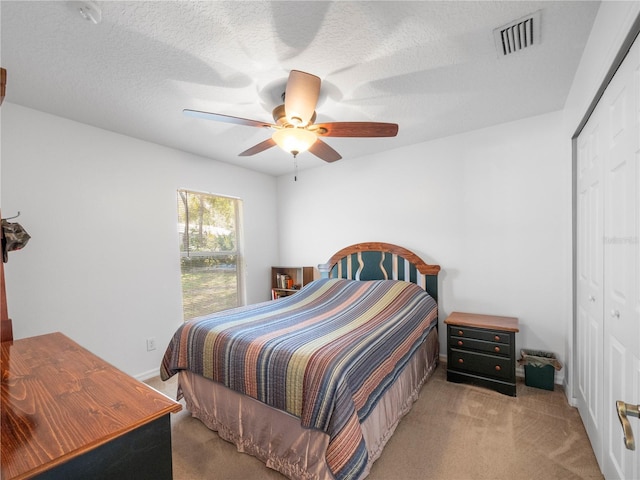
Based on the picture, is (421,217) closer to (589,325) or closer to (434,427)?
(589,325)

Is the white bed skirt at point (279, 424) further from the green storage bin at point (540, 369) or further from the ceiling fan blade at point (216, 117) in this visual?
the ceiling fan blade at point (216, 117)

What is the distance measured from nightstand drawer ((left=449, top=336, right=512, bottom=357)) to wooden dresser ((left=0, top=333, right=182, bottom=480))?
2.52m

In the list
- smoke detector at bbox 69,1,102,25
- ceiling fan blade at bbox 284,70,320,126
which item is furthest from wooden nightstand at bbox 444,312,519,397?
smoke detector at bbox 69,1,102,25

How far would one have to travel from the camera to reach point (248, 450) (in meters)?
1.85

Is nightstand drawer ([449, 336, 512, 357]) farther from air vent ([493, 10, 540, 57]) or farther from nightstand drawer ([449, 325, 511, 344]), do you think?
air vent ([493, 10, 540, 57])

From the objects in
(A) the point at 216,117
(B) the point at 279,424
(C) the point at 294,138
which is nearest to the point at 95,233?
(A) the point at 216,117

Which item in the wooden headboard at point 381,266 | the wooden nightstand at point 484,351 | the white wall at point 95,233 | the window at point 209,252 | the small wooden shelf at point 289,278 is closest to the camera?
the white wall at point 95,233

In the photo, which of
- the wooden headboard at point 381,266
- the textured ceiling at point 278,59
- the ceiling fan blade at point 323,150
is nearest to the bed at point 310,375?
the wooden headboard at point 381,266

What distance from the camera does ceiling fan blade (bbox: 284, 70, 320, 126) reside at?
1553 mm

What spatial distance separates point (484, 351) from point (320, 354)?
1.74 metres

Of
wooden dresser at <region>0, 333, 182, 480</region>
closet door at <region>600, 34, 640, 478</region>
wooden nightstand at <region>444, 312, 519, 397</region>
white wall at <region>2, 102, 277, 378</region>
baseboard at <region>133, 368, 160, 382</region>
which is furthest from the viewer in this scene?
baseboard at <region>133, 368, 160, 382</region>

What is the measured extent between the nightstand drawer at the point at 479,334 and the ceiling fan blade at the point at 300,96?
224 cm

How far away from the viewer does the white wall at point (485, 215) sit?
8.54ft

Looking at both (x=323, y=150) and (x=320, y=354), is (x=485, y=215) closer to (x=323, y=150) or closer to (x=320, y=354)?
(x=323, y=150)
